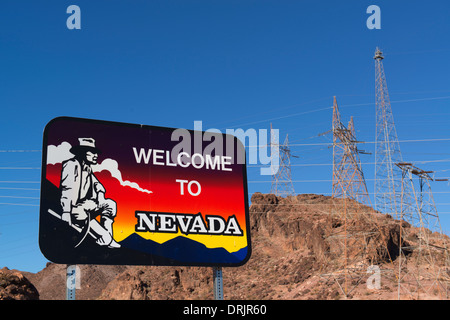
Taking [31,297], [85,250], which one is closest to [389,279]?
[31,297]

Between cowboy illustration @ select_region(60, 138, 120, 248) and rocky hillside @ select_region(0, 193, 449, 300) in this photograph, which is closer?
cowboy illustration @ select_region(60, 138, 120, 248)

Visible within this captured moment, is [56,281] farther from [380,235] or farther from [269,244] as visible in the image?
[380,235]

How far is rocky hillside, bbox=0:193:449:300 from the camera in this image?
6656 cm

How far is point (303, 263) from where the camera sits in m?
82.4

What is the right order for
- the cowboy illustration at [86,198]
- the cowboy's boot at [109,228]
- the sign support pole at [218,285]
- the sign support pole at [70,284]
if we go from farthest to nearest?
the sign support pole at [218,285], the cowboy's boot at [109,228], the cowboy illustration at [86,198], the sign support pole at [70,284]

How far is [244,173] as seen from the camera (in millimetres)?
16609

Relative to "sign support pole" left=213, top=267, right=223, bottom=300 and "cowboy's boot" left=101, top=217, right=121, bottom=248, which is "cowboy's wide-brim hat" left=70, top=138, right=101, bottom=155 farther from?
"sign support pole" left=213, top=267, right=223, bottom=300

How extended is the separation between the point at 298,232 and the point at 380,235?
2154cm

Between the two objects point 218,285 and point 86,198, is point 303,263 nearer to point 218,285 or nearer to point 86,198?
point 218,285

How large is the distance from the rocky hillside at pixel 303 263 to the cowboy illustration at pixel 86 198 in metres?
41.6

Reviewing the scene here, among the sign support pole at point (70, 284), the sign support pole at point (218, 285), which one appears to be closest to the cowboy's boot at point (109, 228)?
the sign support pole at point (70, 284)

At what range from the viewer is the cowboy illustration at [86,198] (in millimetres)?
13695

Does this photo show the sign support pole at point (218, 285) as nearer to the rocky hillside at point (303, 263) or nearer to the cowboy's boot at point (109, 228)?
the cowboy's boot at point (109, 228)

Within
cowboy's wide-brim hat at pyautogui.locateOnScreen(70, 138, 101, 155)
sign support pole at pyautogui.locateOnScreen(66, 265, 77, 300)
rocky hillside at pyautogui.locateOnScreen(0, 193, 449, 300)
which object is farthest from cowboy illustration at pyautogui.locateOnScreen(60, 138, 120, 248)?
rocky hillside at pyautogui.locateOnScreen(0, 193, 449, 300)
